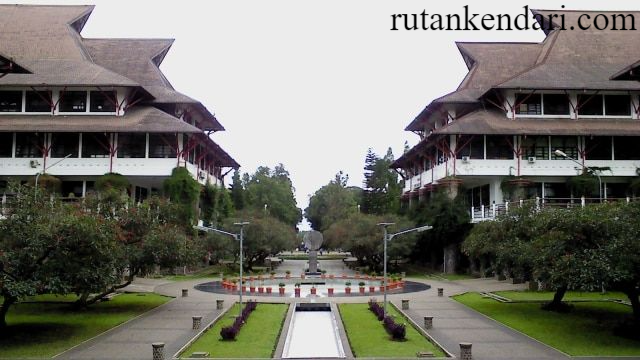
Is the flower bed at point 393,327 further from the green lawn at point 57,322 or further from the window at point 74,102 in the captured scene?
the window at point 74,102

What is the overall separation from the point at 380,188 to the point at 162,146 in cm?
4845

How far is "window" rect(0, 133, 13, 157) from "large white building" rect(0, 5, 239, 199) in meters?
0.08

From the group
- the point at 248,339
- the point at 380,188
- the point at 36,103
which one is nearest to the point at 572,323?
the point at 248,339

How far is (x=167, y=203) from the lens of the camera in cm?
3356

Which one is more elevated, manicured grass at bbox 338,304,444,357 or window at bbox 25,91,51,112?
window at bbox 25,91,51,112

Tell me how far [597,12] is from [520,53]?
23.8 feet

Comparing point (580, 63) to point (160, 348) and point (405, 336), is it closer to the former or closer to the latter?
point (405, 336)

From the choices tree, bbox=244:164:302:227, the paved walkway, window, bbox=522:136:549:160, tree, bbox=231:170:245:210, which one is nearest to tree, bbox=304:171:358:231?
tree, bbox=244:164:302:227

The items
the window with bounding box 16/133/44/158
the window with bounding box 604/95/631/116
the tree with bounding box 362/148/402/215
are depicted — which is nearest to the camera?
the window with bounding box 16/133/44/158

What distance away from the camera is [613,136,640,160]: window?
4825 cm

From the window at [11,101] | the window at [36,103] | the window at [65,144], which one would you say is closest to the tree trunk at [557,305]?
the window at [65,144]

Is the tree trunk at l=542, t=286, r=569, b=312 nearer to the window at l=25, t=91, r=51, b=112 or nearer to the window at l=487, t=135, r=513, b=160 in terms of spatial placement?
the window at l=487, t=135, r=513, b=160

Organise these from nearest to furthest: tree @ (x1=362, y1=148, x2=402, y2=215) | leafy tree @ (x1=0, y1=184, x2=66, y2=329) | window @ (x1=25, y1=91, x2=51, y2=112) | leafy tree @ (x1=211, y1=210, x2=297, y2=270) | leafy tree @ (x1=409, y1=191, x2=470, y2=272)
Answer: leafy tree @ (x1=0, y1=184, x2=66, y2=329) → leafy tree @ (x1=409, y1=191, x2=470, y2=272) → window @ (x1=25, y1=91, x2=51, y2=112) → leafy tree @ (x1=211, y1=210, x2=297, y2=270) → tree @ (x1=362, y1=148, x2=402, y2=215)

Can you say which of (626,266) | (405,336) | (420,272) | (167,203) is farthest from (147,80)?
(626,266)
